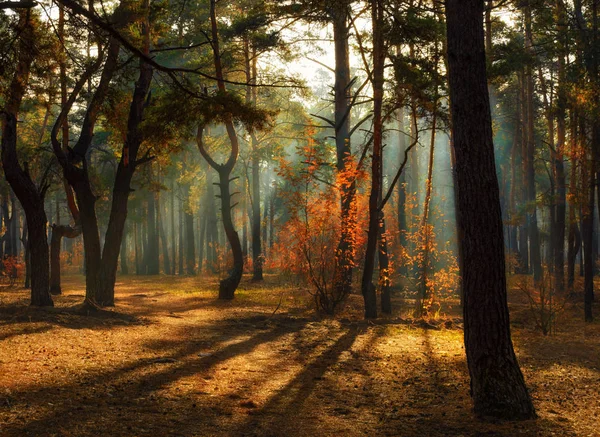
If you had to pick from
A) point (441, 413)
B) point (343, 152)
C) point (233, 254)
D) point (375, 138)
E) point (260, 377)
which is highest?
point (343, 152)

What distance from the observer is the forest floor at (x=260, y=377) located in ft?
17.9

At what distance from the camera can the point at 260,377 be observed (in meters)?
7.68

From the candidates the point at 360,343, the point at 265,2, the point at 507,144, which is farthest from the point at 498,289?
the point at 507,144

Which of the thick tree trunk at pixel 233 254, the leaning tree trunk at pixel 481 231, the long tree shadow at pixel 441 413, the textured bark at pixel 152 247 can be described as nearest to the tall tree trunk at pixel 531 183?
the thick tree trunk at pixel 233 254

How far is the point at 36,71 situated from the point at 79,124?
820 inches

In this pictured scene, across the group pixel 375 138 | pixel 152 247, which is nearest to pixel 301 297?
pixel 375 138

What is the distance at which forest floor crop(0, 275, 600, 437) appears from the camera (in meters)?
5.46

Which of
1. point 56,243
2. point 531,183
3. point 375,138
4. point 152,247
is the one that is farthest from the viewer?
point 152,247

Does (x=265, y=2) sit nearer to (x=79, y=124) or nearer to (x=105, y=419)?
(x=105, y=419)

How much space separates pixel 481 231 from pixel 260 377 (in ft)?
11.9

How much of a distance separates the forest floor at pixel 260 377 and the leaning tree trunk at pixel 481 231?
0.36 meters

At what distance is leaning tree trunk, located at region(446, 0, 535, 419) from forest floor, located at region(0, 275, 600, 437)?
0.36 m

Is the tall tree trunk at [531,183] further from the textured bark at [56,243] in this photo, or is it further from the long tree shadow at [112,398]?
the long tree shadow at [112,398]

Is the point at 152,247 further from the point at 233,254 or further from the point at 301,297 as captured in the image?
the point at 301,297
